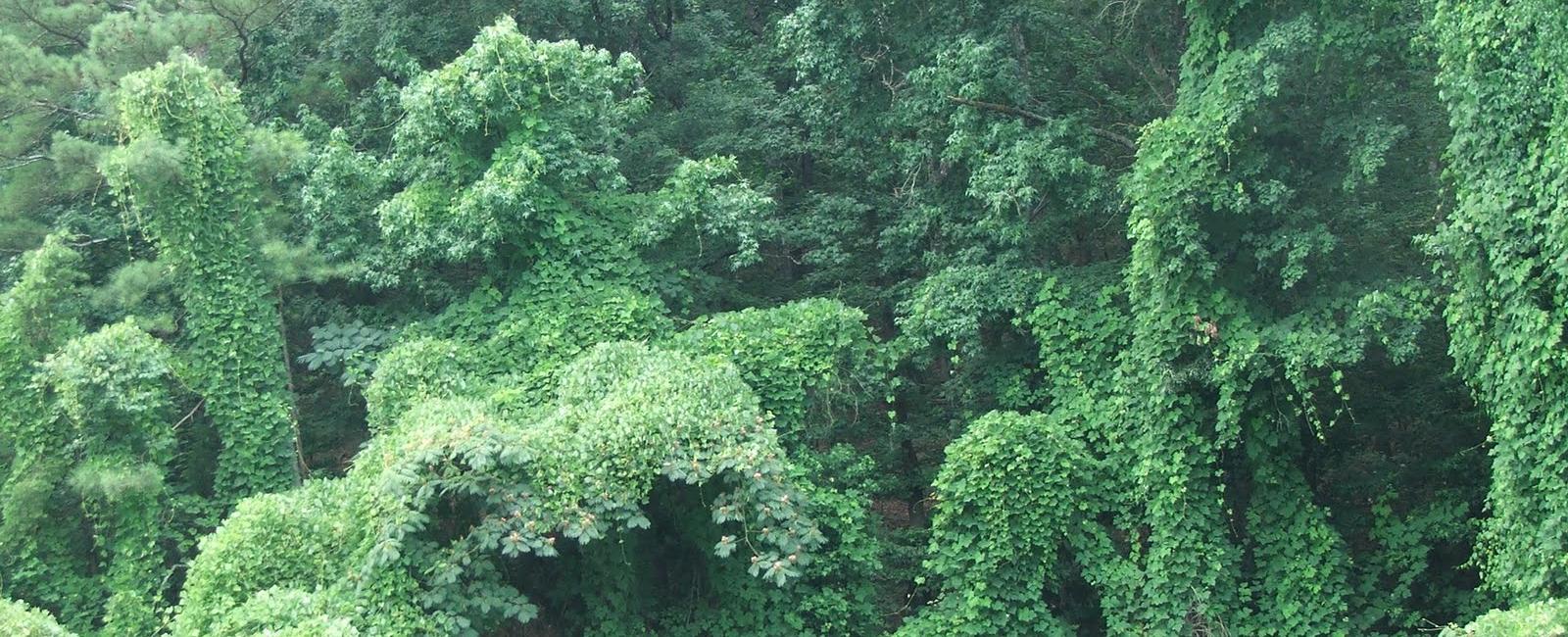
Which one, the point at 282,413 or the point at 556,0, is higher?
the point at 556,0

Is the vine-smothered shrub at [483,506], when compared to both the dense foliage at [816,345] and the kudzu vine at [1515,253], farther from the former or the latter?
the kudzu vine at [1515,253]

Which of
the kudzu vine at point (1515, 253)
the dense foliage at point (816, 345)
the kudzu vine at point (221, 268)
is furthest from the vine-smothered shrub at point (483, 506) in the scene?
the kudzu vine at point (1515, 253)

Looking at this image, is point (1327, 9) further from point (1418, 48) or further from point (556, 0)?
point (556, 0)

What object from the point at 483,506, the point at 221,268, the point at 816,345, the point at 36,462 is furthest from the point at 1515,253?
the point at 36,462

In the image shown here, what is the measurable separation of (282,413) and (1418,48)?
30.3 ft

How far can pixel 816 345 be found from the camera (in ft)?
34.7

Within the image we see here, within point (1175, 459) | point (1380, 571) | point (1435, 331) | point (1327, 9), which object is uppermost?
point (1327, 9)

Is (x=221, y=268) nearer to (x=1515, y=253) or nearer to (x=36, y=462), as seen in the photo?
(x=36, y=462)

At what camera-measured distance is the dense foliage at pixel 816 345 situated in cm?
846

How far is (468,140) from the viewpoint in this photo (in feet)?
36.1

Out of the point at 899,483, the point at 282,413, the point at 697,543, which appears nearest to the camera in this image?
the point at 697,543

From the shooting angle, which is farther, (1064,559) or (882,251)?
(882,251)

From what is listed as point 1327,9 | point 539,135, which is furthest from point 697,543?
point 1327,9

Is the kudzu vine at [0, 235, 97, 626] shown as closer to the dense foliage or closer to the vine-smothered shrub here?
the dense foliage
